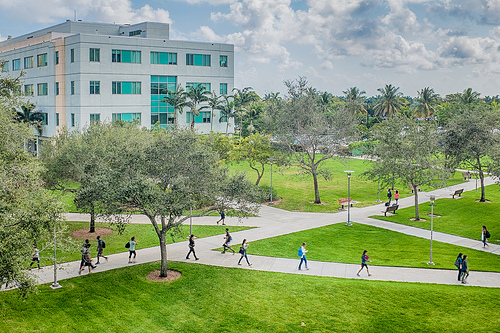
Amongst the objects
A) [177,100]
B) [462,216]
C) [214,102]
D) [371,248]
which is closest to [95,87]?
[177,100]

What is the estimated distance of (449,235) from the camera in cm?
3147

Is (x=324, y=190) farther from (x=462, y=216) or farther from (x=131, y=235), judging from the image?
(x=131, y=235)

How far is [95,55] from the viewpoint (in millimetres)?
56188

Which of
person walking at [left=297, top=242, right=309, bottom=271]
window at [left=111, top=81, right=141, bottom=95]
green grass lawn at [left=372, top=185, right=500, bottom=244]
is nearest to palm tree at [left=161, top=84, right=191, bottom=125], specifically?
window at [left=111, top=81, right=141, bottom=95]

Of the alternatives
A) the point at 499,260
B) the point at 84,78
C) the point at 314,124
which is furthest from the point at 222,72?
the point at 499,260

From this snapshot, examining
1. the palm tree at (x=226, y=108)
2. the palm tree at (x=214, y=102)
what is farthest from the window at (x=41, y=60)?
the palm tree at (x=226, y=108)

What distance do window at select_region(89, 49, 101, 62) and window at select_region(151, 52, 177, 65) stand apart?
744cm

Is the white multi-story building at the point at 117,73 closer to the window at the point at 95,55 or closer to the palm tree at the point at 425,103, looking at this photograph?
the window at the point at 95,55

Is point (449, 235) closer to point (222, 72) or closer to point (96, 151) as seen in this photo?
point (96, 151)

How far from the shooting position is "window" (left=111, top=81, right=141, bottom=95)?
57969mm

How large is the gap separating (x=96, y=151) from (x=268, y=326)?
51.4 ft

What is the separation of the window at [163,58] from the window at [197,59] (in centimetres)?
217

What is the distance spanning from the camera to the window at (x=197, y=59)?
6450 cm

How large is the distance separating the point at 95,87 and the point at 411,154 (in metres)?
39.4
